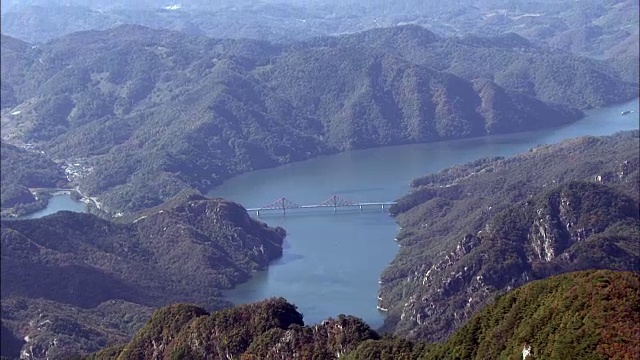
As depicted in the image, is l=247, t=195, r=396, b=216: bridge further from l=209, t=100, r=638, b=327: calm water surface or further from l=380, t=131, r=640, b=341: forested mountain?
l=380, t=131, r=640, b=341: forested mountain

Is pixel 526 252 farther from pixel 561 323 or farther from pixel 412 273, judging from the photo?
pixel 561 323

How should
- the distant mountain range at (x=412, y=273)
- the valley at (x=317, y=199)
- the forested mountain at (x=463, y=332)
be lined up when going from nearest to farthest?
the forested mountain at (x=463, y=332)
the distant mountain range at (x=412, y=273)
the valley at (x=317, y=199)

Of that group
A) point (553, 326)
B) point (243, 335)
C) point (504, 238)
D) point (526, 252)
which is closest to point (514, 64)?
point (504, 238)

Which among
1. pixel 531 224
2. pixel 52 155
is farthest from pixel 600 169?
pixel 52 155

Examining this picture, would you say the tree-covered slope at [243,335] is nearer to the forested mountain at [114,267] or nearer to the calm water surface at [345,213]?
the forested mountain at [114,267]

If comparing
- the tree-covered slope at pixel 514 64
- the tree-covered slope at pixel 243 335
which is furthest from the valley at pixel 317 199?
the tree-covered slope at pixel 514 64
